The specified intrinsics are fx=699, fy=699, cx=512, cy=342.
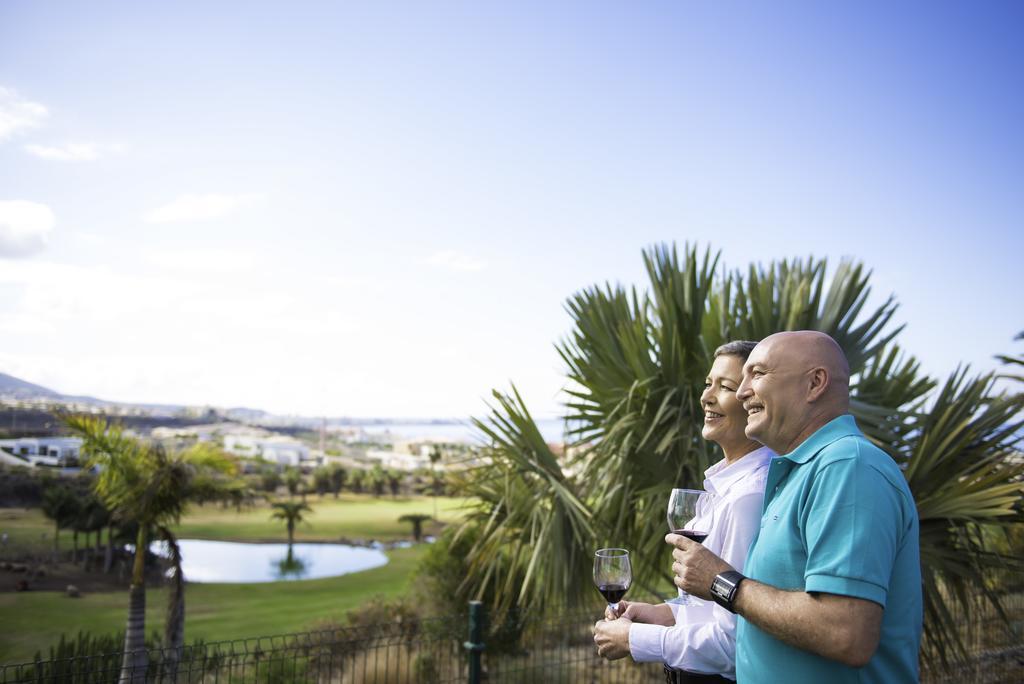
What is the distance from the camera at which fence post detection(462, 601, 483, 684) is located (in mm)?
4547

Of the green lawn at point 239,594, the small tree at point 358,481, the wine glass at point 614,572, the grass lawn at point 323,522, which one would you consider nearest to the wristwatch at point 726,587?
the wine glass at point 614,572

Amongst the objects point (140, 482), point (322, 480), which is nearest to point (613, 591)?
point (140, 482)

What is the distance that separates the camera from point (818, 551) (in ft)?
4.36

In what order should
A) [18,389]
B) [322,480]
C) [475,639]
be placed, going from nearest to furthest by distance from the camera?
[475,639]
[18,389]
[322,480]

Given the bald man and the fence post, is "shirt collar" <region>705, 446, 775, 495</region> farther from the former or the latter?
the fence post

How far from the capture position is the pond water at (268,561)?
49938 mm

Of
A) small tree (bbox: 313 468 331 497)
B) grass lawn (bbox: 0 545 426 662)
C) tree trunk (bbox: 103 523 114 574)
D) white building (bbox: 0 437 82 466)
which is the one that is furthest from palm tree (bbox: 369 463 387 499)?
white building (bbox: 0 437 82 466)

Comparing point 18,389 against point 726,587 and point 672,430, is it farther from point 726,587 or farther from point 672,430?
point 726,587

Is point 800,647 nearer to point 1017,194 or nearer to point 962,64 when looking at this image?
point 962,64

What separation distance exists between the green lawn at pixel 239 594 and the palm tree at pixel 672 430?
1073 mm

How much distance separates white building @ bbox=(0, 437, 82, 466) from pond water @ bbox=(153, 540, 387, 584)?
26.4m

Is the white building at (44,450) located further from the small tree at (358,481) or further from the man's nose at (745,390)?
the small tree at (358,481)

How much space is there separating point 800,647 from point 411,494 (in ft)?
282

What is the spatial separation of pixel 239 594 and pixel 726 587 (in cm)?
4646
